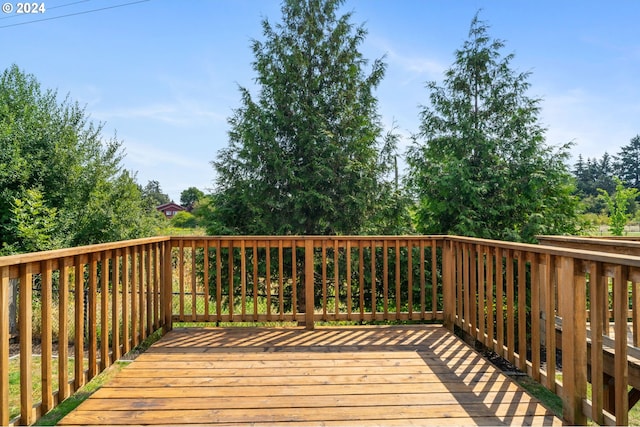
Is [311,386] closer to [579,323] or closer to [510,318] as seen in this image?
[510,318]

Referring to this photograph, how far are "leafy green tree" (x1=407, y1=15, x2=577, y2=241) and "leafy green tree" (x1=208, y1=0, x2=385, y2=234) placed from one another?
3.39ft

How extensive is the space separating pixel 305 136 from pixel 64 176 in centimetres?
646

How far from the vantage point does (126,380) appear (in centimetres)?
237

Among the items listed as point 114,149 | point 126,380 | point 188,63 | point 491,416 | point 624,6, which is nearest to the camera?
point 491,416

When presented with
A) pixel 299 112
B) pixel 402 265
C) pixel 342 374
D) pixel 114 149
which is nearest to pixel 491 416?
pixel 342 374

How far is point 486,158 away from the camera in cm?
623

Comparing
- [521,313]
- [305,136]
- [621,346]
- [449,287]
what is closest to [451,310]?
[449,287]

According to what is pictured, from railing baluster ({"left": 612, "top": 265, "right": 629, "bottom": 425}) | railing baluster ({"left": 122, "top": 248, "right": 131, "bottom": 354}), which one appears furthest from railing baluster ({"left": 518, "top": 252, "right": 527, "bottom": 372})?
railing baluster ({"left": 122, "top": 248, "right": 131, "bottom": 354})

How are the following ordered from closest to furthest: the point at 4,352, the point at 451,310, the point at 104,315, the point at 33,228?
the point at 4,352 < the point at 104,315 < the point at 451,310 < the point at 33,228

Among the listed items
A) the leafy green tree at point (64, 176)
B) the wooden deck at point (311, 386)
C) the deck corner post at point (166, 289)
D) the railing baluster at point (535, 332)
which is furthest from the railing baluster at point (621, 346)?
the leafy green tree at point (64, 176)

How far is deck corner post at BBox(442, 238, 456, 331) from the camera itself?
11.8ft

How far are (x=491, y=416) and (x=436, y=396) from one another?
31 centimetres

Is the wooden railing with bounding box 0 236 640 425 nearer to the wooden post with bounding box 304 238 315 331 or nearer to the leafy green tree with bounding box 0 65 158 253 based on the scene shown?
the wooden post with bounding box 304 238 315 331

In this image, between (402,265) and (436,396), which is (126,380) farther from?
(402,265)
